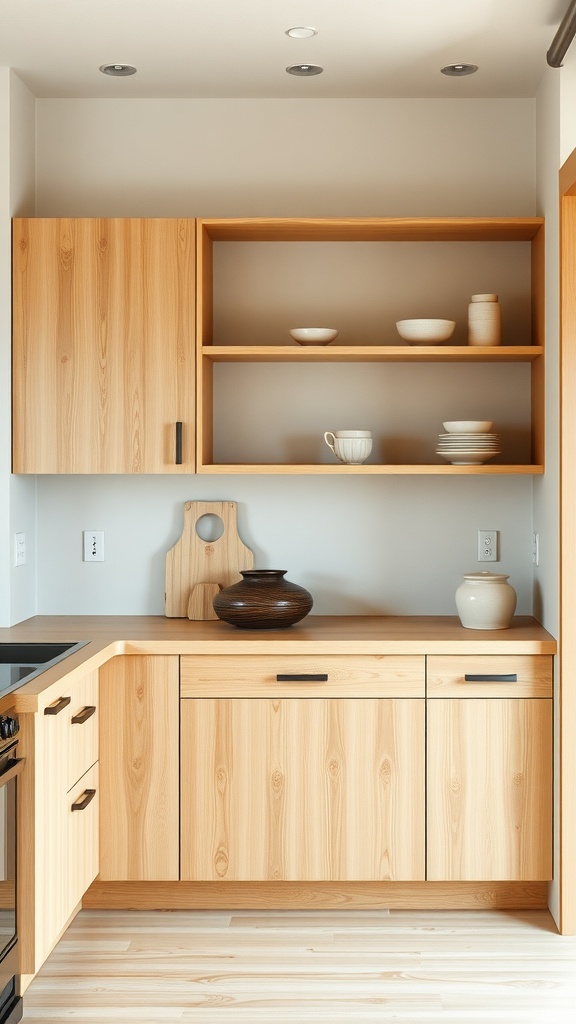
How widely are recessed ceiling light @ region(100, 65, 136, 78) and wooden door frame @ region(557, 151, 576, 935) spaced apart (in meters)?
1.41

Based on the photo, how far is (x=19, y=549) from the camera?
3.42 m

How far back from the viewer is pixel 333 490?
359cm

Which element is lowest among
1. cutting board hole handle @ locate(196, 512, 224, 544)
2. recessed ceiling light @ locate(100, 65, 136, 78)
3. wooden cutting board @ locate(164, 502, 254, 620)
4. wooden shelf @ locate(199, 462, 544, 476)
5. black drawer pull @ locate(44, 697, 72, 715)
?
black drawer pull @ locate(44, 697, 72, 715)

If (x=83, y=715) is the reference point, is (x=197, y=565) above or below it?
above

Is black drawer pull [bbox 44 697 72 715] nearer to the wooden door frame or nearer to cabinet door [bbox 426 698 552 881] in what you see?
cabinet door [bbox 426 698 552 881]

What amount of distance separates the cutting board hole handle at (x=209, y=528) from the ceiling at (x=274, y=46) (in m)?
1.46

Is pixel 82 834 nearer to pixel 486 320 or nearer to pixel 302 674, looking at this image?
pixel 302 674

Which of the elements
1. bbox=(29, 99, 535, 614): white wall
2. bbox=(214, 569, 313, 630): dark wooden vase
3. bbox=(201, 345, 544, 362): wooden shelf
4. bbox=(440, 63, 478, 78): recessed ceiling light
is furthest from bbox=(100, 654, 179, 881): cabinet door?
bbox=(440, 63, 478, 78): recessed ceiling light

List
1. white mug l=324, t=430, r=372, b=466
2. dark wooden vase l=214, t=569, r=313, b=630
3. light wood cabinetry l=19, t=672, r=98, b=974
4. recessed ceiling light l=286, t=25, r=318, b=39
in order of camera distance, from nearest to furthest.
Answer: light wood cabinetry l=19, t=672, r=98, b=974 < recessed ceiling light l=286, t=25, r=318, b=39 < dark wooden vase l=214, t=569, r=313, b=630 < white mug l=324, t=430, r=372, b=466

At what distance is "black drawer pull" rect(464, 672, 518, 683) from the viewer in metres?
3.08

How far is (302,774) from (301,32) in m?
2.20

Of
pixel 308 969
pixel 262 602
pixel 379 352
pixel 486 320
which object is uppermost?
pixel 486 320

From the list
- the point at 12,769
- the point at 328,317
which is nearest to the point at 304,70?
the point at 328,317

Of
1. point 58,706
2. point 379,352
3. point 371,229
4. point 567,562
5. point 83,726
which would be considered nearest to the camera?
point 58,706
